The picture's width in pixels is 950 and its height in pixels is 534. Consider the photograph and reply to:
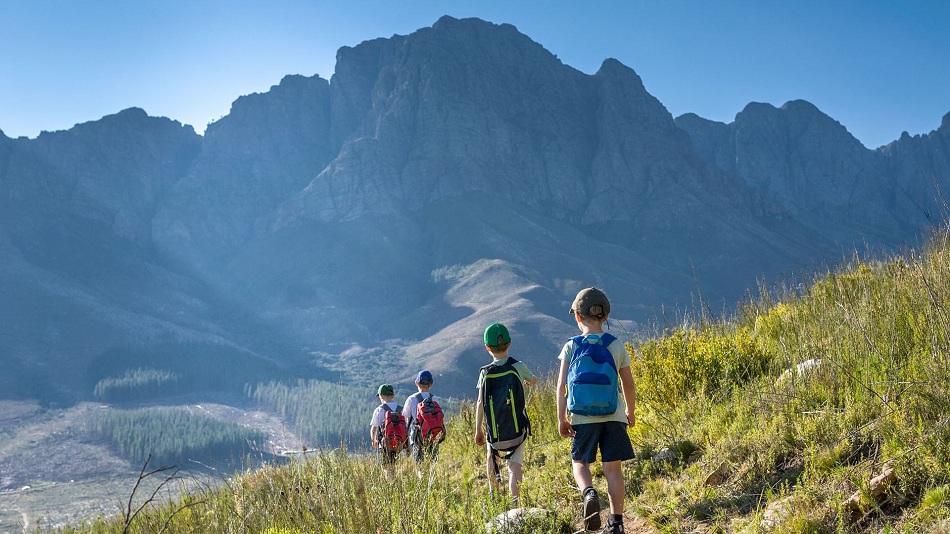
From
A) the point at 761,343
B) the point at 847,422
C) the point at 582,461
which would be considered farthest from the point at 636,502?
the point at 761,343

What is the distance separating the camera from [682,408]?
6207mm

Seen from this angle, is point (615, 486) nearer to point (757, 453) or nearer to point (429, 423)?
point (757, 453)

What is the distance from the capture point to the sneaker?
4.43 meters

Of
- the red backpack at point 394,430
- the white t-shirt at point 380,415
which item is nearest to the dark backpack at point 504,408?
the red backpack at point 394,430

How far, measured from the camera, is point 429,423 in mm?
8312

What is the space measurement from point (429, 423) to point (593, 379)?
4.26 metres

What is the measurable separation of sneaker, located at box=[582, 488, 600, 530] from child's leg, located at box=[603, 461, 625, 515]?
15cm

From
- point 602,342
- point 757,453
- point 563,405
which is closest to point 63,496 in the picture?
point 563,405

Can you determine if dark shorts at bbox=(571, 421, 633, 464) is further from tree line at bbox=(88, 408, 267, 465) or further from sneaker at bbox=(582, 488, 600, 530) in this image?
tree line at bbox=(88, 408, 267, 465)

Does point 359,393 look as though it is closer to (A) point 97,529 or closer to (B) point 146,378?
(B) point 146,378

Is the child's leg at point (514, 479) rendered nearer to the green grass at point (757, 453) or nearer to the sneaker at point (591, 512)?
the green grass at point (757, 453)

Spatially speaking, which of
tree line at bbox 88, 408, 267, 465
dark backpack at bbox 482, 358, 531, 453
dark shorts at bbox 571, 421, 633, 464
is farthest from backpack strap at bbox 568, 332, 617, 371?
tree line at bbox 88, 408, 267, 465

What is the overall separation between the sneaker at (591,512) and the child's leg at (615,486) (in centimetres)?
15

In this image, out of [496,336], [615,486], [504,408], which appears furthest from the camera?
[496,336]
